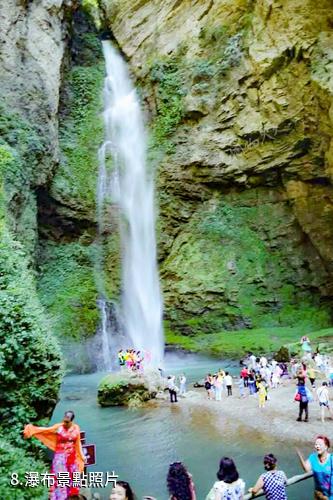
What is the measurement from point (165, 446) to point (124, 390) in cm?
542

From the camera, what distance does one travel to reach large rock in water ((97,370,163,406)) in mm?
17031

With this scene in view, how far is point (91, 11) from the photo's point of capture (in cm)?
3869

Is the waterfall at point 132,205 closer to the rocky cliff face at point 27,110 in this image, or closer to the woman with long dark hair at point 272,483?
the rocky cliff face at point 27,110

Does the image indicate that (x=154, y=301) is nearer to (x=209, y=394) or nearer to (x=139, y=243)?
(x=139, y=243)

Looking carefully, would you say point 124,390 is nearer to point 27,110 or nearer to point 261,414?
point 261,414

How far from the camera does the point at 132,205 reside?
3177 centimetres

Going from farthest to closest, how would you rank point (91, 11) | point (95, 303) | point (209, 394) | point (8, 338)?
1. point (91, 11)
2. point (95, 303)
3. point (209, 394)
4. point (8, 338)

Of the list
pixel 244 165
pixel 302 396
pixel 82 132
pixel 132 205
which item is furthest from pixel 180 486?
pixel 82 132

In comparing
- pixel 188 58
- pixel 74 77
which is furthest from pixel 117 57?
pixel 188 58

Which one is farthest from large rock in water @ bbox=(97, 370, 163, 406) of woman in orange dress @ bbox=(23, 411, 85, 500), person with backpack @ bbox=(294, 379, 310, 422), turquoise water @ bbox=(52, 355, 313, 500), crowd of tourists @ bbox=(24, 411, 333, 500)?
crowd of tourists @ bbox=(24, 411, 333, 500)

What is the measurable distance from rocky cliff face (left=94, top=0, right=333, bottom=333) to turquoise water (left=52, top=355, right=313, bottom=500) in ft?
46.5

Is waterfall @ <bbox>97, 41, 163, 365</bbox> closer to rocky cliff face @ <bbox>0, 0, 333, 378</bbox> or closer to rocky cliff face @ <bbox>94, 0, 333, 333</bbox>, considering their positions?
rocky cliff face @ <bbox>0, 0, 333, 378</bbox>

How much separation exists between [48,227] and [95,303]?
5.90 meters

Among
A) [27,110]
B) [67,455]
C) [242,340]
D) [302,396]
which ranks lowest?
[302,396]
